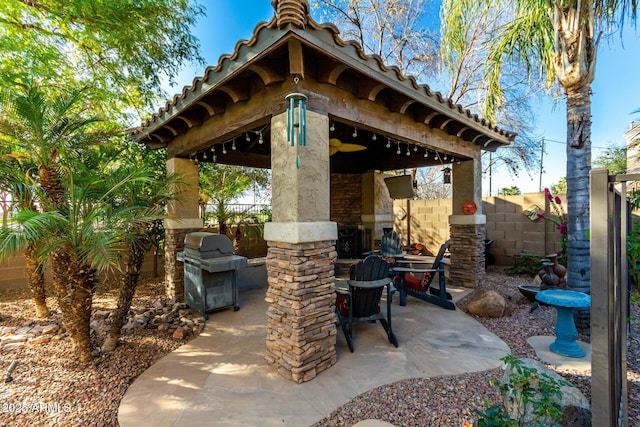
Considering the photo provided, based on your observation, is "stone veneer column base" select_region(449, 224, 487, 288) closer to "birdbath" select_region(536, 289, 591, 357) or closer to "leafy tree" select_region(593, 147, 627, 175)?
"birdbath" select_region(536, 289, 591, 357)

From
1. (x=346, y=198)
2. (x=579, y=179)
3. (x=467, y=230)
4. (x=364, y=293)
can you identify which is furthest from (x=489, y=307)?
(x=346, y=198)

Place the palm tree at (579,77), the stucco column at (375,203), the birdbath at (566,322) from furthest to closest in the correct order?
1. the stucco column at (375,203)
2. the palm tree at (579,77)
3. the birdbath at (566,322)

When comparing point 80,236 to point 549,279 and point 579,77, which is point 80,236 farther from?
point 549,279

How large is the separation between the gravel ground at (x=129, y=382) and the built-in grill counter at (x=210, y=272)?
0.69 m

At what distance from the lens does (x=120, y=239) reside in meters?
2.79

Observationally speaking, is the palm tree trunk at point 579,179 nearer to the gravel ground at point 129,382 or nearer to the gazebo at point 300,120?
the gravel ground at point 129,382

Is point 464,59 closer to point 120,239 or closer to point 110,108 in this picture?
point 110,108

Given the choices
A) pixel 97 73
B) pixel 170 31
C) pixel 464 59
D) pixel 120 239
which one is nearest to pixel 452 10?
pixel 464 59

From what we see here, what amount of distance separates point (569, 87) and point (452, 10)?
10.6 feet

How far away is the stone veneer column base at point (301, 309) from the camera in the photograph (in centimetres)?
263

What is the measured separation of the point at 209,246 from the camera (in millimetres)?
4160

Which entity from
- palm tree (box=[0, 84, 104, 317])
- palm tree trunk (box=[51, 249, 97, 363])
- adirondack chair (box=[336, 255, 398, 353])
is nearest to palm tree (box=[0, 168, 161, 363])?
palm tree trunk (box=[51, 249, 97, 363])

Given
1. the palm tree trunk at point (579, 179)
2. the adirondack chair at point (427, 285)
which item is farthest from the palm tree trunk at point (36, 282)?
the palm tree trunk at point (579, 179)

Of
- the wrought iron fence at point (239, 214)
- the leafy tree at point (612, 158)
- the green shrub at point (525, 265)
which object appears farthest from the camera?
the leafy tree at point (612, 158)
